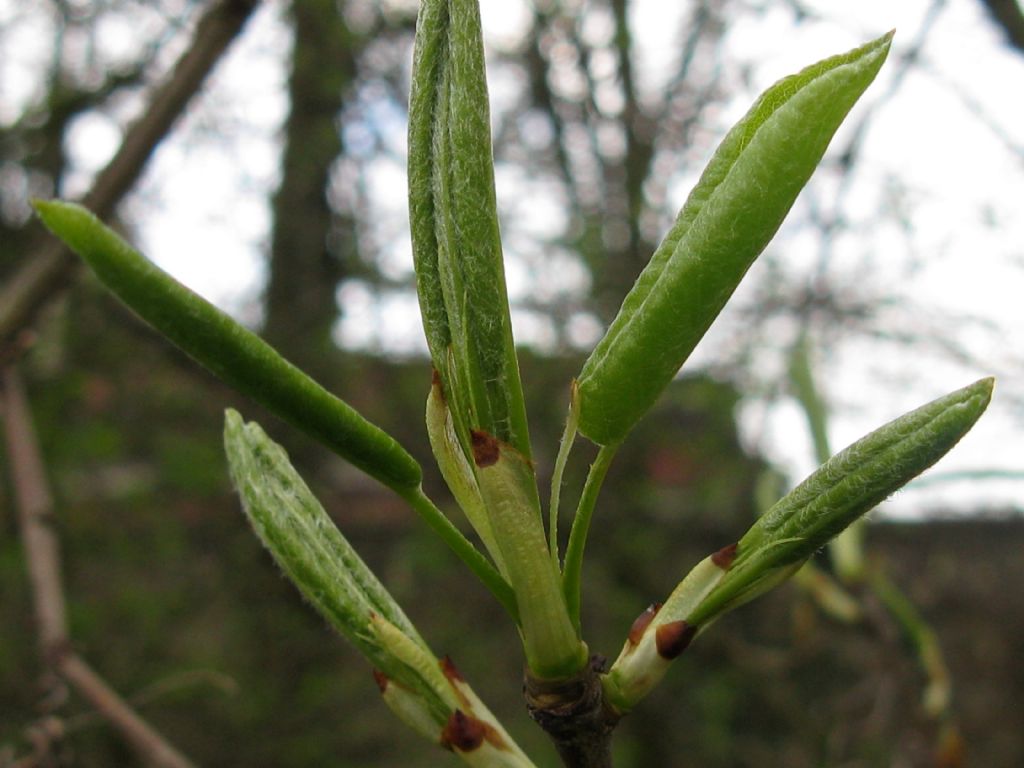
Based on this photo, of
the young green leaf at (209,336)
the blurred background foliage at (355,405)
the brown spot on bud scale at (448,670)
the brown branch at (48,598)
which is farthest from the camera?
the blurred background foliage at (355,405)

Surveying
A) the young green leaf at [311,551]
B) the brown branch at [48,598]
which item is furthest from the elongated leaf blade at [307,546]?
the brown branch at [48,598]

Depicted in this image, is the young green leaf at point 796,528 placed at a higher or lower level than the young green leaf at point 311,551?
lower

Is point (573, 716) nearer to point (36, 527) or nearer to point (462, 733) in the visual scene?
point (462, 733)

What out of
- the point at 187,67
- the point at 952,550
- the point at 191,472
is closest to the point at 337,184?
the point at 191,472

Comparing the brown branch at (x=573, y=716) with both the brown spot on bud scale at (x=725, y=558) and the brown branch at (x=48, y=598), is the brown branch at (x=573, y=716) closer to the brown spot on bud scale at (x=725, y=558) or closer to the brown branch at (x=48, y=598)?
the brown spot on bud scale at (x=725, y=558)

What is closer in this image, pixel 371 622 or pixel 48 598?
pixel 371 622

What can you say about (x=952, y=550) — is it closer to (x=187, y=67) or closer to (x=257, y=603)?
(x=257, y=603)

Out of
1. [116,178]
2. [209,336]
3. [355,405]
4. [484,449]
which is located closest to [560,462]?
[484,449]
